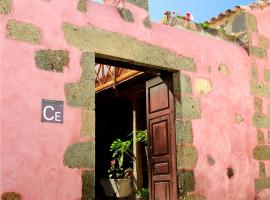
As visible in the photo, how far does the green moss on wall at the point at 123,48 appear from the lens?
4164 mm

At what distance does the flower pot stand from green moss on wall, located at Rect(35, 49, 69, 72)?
13.5 ft

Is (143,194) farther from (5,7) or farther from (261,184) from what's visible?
(5,7)

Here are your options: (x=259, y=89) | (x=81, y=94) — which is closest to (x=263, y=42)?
(x=259, y=89)

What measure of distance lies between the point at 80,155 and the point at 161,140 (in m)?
1.58

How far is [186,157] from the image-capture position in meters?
4.81

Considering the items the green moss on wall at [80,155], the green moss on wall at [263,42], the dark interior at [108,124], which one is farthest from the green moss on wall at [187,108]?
the dark interior at [108,124]

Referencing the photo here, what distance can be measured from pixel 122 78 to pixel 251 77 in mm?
2517

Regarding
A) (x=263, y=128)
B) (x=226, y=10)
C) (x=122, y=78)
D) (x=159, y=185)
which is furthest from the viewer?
(x=122, y=78)

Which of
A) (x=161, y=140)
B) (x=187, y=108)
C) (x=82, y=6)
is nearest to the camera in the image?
(x=82, y=6)

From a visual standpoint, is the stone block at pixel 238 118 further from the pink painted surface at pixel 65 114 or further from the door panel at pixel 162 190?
the door panel at pixel 162 190

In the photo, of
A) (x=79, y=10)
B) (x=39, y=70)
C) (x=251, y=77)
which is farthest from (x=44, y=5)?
(x=251, y=77)

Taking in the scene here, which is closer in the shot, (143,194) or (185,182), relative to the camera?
(185,182)

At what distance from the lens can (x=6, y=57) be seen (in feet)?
11.9

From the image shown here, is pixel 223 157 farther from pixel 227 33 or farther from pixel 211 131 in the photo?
pixel 227 33
